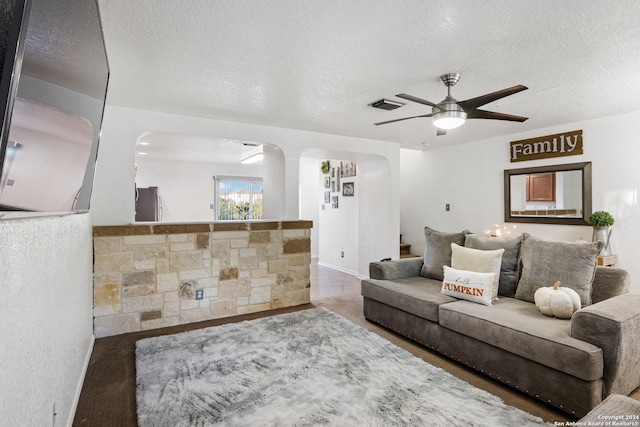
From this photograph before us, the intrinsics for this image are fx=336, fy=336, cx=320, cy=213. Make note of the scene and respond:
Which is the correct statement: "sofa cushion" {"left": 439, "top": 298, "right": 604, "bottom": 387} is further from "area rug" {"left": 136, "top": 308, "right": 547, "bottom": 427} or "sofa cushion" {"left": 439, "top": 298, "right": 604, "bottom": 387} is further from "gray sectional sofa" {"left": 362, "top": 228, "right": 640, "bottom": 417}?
"area rug" {"left": 136, "top": 308, "right": 547, "bottom": 427}

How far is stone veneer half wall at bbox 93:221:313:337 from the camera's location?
Answer: 329 centimetres

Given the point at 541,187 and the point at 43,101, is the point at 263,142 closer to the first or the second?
the point at 43,101

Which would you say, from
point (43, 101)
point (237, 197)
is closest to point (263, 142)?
point (43, 101)

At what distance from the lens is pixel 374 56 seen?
2307 mm

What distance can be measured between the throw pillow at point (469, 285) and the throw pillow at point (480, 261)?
0.09 m

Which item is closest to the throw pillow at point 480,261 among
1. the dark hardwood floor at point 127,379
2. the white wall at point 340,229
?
the dark hardwood floor at point 127,379

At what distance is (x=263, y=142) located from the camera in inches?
167

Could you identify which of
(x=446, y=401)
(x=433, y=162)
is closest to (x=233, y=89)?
(x=446, y=401)

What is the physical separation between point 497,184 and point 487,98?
9.84 ft

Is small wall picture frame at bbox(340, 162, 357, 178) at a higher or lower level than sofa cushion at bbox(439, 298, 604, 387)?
higher

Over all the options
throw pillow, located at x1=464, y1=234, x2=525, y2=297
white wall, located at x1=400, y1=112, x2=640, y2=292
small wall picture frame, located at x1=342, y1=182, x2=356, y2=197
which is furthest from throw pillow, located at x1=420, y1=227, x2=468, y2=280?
small wall picture frame, located at x1=342, y1=182, x2=356, y2=197

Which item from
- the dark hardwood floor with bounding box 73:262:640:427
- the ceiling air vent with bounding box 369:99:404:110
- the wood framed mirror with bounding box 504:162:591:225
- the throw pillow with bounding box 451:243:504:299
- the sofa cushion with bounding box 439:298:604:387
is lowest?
the dark hardwood floor with bounding box 73:262:640:427

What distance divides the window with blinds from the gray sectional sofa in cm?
534

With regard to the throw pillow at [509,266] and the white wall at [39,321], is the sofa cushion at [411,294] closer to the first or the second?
the throw pillow at [509,266]
